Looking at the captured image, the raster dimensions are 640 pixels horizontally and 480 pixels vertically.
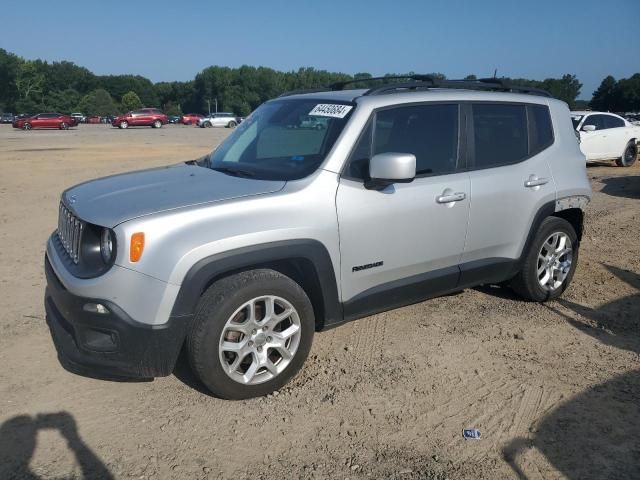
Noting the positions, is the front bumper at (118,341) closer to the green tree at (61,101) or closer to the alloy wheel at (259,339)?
the alloy wheel at (259,339)

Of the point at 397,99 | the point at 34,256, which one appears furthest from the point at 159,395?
the point at 34,256

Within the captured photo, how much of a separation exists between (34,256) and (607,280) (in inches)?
245

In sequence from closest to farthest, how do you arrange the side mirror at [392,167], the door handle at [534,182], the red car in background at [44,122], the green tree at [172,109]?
the side mirror at [392,167]
the door handle at [534,182]
the red car in background at [44,122]
the green tree at [172,109]

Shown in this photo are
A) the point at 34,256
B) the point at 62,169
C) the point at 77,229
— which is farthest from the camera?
the point at 62,169

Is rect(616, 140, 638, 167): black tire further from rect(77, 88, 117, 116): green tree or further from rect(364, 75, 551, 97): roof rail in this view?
rect(77, 88, 117, 116): green tree

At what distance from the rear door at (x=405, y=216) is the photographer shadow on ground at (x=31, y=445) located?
5.78ft

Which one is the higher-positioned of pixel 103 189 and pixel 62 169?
pixel 103 189

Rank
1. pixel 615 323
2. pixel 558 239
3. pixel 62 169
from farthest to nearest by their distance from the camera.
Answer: pixel 62 169
pixel 558 239
pixel 615 323

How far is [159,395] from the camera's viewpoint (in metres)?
3.62

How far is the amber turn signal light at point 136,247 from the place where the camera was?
306cm

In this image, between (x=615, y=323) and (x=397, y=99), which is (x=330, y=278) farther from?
(x=615, y=323)

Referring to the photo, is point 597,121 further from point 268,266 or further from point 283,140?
point 268,266

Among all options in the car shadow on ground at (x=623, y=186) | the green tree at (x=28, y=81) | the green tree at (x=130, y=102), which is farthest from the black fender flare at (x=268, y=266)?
the green tree at (x=28, y=81)

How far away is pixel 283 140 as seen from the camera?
426 cm
